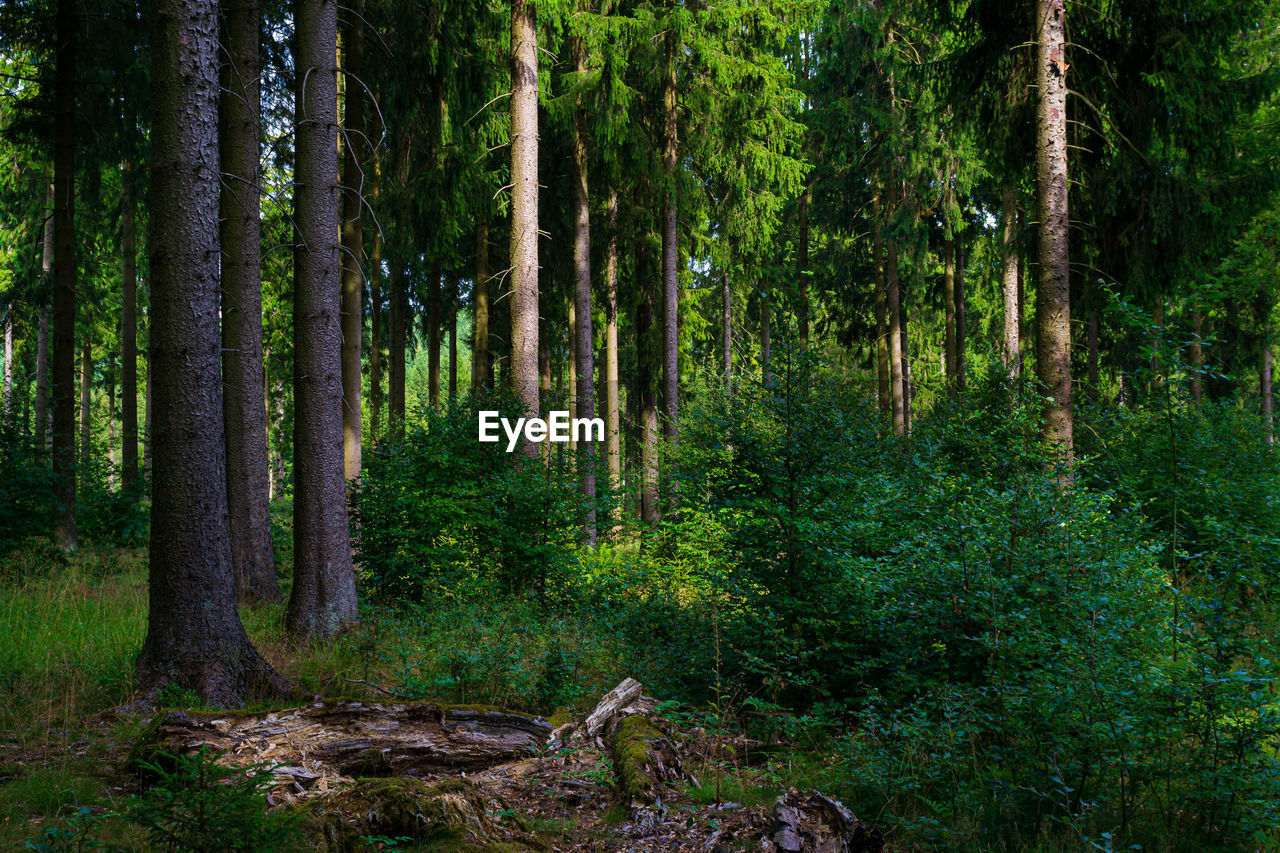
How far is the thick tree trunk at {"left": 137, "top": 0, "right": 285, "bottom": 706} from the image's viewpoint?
5.62m

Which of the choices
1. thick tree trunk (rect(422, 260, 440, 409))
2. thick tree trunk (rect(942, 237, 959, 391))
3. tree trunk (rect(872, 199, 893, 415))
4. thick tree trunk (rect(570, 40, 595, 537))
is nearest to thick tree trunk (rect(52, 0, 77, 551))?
thick tree trunk (rect(422, 260, 440, 409))

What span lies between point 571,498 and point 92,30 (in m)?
10.6

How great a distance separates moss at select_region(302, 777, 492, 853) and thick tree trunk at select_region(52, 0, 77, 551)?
10432 millimetres

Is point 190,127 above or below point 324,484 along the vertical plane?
above

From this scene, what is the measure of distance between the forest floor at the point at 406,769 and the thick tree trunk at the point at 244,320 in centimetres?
238

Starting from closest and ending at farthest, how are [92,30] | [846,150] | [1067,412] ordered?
[1067,412], [92,30], [846,150]

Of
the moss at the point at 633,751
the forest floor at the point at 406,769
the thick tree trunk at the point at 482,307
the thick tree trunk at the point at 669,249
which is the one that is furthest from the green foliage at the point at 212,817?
the thick tree trunk at the point at 482,307

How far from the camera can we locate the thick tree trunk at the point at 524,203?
11273 millimetres

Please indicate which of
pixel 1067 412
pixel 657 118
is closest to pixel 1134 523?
pixel 1067 412

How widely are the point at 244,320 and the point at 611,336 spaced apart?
10299 millimetres

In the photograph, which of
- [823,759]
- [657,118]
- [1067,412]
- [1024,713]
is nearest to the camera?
[1024,713]

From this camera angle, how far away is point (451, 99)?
11766 mm

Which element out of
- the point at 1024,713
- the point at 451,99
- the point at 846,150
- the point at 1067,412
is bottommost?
the point at 1024,713

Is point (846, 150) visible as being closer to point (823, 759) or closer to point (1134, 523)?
point (1134, 523)
